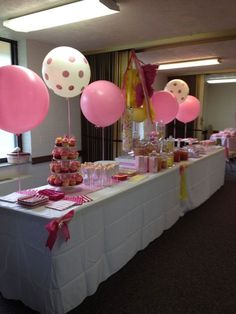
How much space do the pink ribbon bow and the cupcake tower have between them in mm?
467

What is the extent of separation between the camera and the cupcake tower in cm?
209

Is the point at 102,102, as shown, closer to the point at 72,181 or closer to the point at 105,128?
the point at 72,181

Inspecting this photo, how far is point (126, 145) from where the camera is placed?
10.2 ft

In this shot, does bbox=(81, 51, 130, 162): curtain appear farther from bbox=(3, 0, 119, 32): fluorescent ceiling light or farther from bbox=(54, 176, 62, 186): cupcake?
bbox=(54, 176, 62, 186): cupcake

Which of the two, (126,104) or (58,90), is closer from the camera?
(58,90)

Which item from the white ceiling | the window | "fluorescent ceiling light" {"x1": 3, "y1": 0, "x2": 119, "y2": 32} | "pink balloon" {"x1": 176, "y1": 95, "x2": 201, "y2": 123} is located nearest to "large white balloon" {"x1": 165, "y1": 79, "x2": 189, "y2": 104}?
"pink balloon" {"x1": 176, "y1": 95, "x2": 201, "y2": 123}

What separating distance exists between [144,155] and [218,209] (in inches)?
62.9

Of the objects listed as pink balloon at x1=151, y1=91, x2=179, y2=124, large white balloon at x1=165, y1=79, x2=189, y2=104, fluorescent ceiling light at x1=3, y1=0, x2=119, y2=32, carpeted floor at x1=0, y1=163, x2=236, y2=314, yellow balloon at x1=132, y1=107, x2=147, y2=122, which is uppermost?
fluorescent ceiling light at x1=3, y1=0, x2=119, y2=32

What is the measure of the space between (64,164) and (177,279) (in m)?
1.29

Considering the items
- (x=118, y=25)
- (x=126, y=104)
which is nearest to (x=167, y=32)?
(x=118, y=25)

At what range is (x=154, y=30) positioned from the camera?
3557 millimetres

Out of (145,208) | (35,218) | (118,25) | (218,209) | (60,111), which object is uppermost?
(118,25)

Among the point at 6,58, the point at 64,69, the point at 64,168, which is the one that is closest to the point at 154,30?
the point at 64,69

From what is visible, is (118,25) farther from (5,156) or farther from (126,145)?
(5,156)
